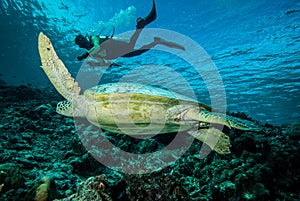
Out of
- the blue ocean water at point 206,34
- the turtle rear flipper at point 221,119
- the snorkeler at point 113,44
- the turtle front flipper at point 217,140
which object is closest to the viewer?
the turtle rear flipper at point 221,119

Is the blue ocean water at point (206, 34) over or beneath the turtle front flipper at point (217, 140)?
over

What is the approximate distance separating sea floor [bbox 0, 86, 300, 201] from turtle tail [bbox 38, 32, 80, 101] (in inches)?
60.6

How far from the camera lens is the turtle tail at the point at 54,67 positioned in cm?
309

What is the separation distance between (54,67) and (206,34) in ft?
37.9

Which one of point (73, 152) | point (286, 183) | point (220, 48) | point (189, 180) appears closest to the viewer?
point (286, 183)

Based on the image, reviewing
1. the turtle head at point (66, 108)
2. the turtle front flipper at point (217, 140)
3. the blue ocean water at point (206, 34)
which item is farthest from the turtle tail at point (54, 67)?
the blue ocean water at point (206, 34)

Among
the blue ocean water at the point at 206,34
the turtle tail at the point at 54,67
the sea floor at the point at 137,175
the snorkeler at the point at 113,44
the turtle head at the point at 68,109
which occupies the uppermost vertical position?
the blue ocean water at the point at 206,34

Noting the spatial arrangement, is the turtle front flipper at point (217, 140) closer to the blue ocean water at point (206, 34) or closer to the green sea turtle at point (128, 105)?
the green sea turtle at point (128, 105)

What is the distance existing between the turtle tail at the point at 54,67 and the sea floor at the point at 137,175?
1540 mm

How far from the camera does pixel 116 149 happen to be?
463cm

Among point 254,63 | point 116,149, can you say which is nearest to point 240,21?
point 254,63

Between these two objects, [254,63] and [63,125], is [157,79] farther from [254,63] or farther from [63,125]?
[63,125]

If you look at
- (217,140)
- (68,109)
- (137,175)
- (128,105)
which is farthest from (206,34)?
(137,175)

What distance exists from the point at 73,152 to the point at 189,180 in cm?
295
